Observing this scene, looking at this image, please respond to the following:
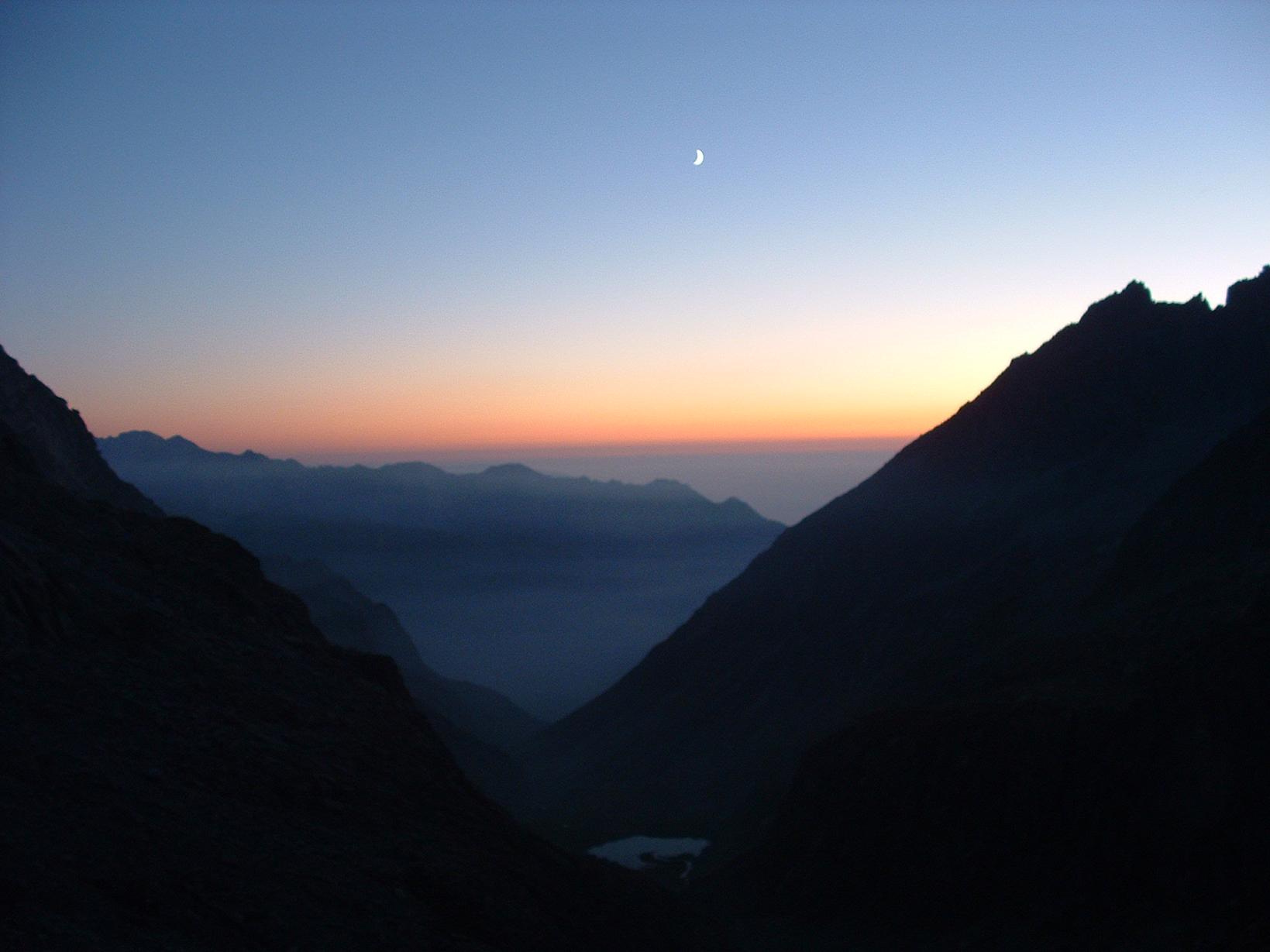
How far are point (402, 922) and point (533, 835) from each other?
10430 mm

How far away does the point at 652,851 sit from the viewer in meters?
46.4

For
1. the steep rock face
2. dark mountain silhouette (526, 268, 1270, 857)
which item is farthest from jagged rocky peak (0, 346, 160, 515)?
the steep rock face

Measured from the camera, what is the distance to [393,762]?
77.4 feet

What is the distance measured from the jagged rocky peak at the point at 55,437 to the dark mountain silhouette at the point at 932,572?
A: 1226 inches

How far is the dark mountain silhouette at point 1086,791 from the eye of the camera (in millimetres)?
23688

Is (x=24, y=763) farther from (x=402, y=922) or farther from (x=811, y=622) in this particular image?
(x=811, y=622)

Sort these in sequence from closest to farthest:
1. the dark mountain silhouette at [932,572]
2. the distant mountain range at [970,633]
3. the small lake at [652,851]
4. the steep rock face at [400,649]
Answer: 1. the distant mountain range at [970,633]
2. the small lake at [652,851]
3. the dark mountain silhouette at [932,572]
4. the steep rock face at [400,649]

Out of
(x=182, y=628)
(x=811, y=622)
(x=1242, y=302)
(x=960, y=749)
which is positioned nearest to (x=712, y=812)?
(x=811, y=622)

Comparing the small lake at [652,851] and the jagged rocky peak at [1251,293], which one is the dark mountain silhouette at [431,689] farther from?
the jagged rocky peak at [1251,293]

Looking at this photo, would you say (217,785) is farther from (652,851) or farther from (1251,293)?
(1251,293)

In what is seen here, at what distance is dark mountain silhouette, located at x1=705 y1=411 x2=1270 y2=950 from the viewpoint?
23.7 metres

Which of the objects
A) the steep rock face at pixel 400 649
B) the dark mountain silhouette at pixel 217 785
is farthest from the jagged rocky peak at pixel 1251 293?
the steep rock face at pixel 400 649

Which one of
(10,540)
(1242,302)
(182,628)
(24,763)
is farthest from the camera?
(1242,302)

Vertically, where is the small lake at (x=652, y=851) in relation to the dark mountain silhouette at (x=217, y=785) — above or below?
below
